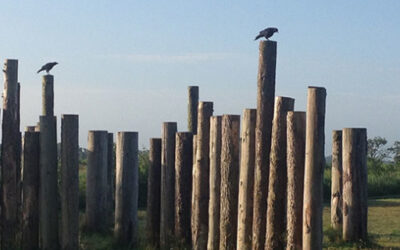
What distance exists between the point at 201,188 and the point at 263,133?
1.55m

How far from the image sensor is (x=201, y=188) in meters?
10.2

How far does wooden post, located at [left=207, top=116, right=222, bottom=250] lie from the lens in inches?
385

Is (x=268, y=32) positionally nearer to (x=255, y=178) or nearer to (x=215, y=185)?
(x=255, y=178)

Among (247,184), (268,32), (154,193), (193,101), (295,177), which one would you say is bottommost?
(154,193)

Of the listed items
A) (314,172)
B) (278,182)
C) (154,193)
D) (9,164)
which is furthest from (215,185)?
(9,164)

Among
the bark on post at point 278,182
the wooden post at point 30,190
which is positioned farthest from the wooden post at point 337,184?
the wooden post at point 30,190

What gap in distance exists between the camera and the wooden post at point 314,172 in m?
8.25

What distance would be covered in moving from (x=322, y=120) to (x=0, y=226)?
17.0ft

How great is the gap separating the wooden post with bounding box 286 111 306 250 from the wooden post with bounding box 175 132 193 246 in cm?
226

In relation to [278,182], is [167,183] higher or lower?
lower

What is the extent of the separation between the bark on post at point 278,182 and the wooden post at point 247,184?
1.47 ft

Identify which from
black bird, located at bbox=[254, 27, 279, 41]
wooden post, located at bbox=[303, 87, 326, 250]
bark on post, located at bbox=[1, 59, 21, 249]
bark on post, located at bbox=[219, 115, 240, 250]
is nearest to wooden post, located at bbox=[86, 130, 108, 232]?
bark on post, located at bbox=[1, 59, 21, 249]

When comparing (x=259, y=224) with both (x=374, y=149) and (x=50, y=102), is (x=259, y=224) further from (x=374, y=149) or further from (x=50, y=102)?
(x=374, y=149)

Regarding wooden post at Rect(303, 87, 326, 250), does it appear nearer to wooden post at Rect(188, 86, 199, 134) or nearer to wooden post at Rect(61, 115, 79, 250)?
wooden post at Rect(61, 115, 79, 250)
